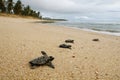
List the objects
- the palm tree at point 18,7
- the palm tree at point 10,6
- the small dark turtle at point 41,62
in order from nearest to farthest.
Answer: the small dark turtle at point 41,62
the palm tree at point 10,6
the palm tree at point 18,7

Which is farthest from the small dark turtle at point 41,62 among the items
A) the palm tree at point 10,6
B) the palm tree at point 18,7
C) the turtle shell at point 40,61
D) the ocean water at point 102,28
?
the palm tree at point 18,7

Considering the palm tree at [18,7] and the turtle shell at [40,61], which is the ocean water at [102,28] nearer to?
the turtle shell at [40,61]

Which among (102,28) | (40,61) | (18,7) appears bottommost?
(102,28)

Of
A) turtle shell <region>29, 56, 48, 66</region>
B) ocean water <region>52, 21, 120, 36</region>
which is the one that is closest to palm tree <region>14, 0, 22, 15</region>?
ocean water <region>52, 21, 120, 36</region>

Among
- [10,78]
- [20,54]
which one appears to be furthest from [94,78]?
[20,54]

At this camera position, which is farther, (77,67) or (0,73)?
(77,67)

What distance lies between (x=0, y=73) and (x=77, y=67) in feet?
8.67

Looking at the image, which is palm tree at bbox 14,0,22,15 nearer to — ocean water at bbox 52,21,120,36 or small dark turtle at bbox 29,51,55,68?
ocean water at bbox 52,21,120,36

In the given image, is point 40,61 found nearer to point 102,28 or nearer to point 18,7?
point 102,28

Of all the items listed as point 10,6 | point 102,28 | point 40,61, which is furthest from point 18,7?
point 40,61

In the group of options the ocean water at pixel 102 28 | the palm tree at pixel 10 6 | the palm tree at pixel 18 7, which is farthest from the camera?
the palm tree at pixel 18 7

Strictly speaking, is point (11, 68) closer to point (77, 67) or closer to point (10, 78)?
point (10, 78)

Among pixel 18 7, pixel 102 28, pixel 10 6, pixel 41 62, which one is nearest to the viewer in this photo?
pixel 41 62

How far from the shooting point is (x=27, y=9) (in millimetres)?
81812
